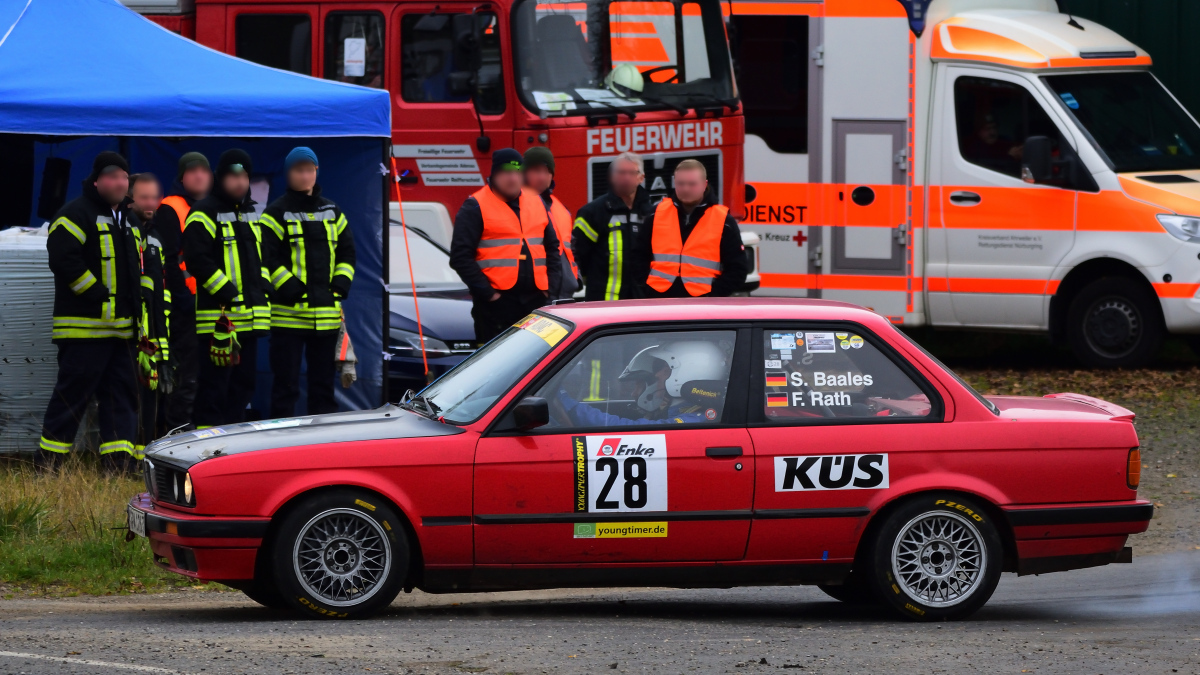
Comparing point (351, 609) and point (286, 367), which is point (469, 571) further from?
point (286, 367)

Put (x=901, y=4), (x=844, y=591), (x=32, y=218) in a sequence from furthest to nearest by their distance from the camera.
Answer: (x=901, y=4), (x=32, y=218), (x=844, y=591)

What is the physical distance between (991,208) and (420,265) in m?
4.79

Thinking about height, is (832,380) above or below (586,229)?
below

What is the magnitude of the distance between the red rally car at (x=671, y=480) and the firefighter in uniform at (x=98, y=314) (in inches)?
110

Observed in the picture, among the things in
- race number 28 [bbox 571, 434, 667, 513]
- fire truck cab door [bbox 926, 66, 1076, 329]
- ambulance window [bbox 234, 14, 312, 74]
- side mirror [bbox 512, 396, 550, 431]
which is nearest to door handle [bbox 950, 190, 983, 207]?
fire truck cab door [bbox 926, 66, 1076, 329]

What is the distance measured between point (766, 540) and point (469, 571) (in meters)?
1.19

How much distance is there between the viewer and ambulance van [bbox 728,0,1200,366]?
1312 cm

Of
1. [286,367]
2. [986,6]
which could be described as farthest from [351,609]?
[986,6]

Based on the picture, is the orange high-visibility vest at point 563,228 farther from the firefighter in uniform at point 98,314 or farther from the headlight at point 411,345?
the firefighter in uniform at point 98,314

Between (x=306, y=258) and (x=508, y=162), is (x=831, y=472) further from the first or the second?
(x=306, y=258)

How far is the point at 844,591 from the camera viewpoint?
7.49 meters

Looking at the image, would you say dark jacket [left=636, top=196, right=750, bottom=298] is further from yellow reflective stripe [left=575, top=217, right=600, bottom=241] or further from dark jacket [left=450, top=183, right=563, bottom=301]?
dark jacket [left=450, top=183, right=563, bottom=301]

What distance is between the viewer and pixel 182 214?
996 cm

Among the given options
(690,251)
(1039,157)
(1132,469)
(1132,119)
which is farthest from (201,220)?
(1132,119)
